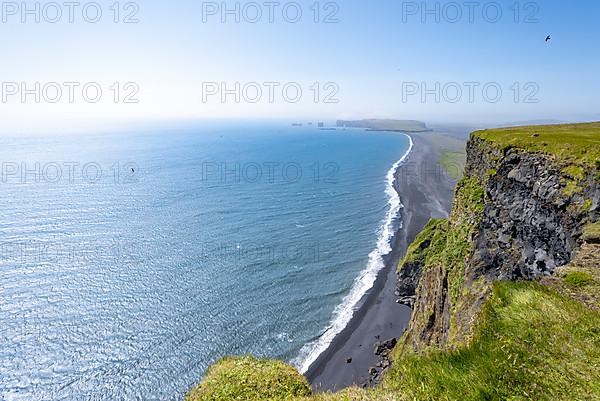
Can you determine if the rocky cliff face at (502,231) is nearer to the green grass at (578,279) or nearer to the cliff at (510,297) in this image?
the cliff at (510,297)

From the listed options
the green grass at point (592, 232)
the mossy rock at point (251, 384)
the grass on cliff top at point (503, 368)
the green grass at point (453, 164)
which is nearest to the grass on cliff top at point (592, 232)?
the green grass at point (592, 232)

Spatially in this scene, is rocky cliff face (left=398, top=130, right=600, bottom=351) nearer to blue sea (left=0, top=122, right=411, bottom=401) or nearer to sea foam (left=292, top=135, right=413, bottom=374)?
sea foam (left=292, top=135, right=413, bottom=374)

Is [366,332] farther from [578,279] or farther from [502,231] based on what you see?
[578,279]

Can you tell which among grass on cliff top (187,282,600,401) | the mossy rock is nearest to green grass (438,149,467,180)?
grass on cliff top (187,282,600,401)

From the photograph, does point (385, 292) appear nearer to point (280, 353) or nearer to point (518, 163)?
point (280, 353)

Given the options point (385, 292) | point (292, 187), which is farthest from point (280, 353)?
point (292, 187)

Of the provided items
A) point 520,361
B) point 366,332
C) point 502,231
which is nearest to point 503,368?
point 520,361

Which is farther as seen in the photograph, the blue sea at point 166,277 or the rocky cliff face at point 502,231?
the blue sea at point 166,277
